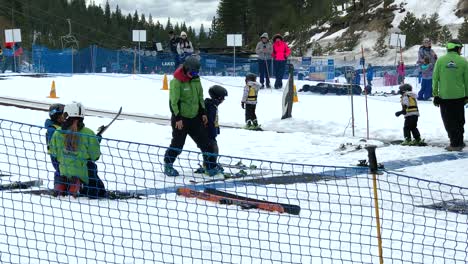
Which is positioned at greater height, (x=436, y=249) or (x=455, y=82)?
(x=455, y=82)

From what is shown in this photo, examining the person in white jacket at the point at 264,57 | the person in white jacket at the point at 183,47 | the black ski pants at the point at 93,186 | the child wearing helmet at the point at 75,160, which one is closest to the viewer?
the child wearing helmet at the point at 75,160

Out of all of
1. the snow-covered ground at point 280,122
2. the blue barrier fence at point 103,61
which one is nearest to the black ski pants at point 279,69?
the snow-covered ground at point 280,122

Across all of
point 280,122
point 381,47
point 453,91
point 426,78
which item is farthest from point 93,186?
point 381,47

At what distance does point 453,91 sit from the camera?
12.4 m

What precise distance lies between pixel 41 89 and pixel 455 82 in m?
15.2

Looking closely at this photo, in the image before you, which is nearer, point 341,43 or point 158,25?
point 341,43

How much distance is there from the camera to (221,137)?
1474 centimetres

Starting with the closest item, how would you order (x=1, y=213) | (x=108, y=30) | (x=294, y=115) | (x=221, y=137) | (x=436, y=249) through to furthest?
1. (x=436, y=249)
2. (x=1, y=213)
3. (x=221, y=137)
4. (x=294, y=115)
5. (x=108, y=30)

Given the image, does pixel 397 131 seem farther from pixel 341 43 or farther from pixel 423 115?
pixel 341 43

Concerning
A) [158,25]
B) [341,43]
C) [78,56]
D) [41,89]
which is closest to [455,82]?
[41,89]

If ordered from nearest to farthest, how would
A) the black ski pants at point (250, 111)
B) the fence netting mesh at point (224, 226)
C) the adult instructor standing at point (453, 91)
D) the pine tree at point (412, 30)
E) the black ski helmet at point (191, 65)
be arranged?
the fence netting mesh at point (224, 226) → the black ski helmet at point (191, 65) → the adult instructor standing at point (453, 91) → the black ski pants at point (250, 111) → the pine tree at point (412, 30)

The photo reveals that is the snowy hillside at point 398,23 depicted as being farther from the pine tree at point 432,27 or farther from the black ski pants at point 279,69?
the black ski pants at point 279,69

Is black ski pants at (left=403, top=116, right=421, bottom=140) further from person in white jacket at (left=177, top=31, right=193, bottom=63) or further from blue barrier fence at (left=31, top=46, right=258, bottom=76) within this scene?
blue barrier fence at (left=31, top=46, right=258, bottom=76)

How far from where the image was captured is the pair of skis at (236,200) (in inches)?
311
